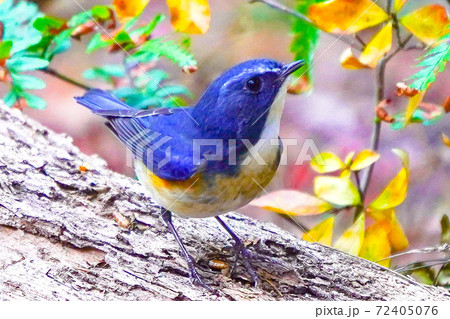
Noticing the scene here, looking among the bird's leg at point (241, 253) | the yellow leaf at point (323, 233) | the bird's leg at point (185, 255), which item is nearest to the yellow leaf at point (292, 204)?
the yellow leaf at point (323, 233)

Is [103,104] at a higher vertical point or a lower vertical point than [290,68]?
lower

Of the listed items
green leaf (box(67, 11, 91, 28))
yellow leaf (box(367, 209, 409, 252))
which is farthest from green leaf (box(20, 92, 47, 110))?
yellow leaf (box(367, 209, 409, 252))

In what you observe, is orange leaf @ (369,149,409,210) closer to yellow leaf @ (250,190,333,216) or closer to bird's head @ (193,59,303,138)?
yellow leaf @ (250,190,333,216)

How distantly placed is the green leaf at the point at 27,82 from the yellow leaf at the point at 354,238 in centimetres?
161

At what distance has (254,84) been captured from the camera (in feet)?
7.56

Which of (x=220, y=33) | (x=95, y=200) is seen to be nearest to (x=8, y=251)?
(x=95, y=200)

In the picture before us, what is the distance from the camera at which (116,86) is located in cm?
372

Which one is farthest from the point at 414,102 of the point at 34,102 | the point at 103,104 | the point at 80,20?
the point at 34,102

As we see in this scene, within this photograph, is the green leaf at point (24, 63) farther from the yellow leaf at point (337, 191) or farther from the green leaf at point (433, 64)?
the green leaf at point (433, 64)

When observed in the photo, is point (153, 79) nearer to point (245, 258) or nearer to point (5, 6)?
point (5, 6)

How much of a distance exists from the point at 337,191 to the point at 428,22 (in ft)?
2.62

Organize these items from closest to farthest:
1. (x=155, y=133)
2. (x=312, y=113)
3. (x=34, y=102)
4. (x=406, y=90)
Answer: (x=406, y=90)
(x=155, y=133)
(x=34, y=102)
(x=312, y=113)

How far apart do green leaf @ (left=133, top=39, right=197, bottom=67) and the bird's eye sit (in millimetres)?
503

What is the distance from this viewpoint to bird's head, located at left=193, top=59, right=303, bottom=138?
2301 mm
